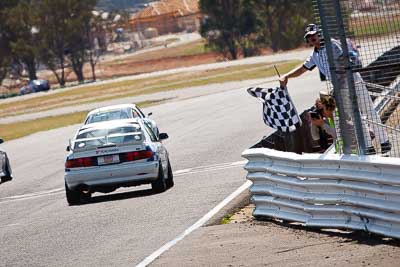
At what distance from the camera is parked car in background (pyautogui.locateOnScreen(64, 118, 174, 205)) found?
17.6 metres

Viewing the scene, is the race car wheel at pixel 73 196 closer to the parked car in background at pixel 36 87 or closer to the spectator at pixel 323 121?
the spectator at pixel 323 121

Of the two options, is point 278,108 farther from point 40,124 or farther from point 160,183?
point 40,124

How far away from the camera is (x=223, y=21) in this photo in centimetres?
10631

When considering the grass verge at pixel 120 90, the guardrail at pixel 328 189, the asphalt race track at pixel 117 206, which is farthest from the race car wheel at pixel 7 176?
the grass verge at pixel 120 90

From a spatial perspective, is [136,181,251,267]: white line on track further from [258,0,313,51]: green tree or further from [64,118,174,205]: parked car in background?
[258,0,313,51]: green tree

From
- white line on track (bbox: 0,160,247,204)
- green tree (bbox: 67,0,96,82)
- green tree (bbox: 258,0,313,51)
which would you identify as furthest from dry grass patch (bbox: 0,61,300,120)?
white line on track (bbox: 0,160,247,204)

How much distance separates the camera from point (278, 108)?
49.8 ft

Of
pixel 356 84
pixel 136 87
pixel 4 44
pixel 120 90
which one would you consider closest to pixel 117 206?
pixel 356 84

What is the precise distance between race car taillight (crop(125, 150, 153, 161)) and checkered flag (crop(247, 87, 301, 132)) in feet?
9.64

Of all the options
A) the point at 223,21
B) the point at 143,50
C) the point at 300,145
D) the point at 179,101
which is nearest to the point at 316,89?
the point at 179,101

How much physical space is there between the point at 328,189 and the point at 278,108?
12.9 ft

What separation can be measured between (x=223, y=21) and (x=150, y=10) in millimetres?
57858

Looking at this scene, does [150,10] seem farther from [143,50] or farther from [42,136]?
[42,136]

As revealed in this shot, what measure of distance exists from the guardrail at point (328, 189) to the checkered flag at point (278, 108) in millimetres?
2193
